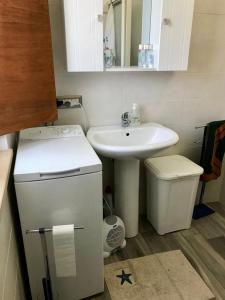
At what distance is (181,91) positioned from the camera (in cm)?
195

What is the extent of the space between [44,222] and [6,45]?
0.82 metres

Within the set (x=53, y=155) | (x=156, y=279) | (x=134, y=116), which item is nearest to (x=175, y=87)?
(x=134, y=116)

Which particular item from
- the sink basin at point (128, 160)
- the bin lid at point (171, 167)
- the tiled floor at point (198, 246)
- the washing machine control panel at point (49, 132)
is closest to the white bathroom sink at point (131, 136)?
the sink basin at point (128, 160)

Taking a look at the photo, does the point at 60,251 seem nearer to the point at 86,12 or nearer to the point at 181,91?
the point at 86,12

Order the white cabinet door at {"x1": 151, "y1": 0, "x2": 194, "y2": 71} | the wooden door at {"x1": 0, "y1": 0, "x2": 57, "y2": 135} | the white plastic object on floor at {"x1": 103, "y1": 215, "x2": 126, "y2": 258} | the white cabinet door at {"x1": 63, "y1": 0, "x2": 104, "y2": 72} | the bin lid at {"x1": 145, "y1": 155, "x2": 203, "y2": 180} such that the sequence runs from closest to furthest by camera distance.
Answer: the wooden door at {"x1": 0, "y1": 0, "x2": 57, "y2": 135} → the white cabinet door at {"x1": 63, "y1": 0, "x2": 104, "y2": 72} → the white cabinet door at {"x1": 151, "y1": 0, "x2": 194, "y2": 71} → the white plastic object on floor at {"x1": 103, "y1": 215, "x2": 126, "y2": 258} → the bin lid at {"x1": 145, "y1": 155, "x2": 203, "y2": 180}

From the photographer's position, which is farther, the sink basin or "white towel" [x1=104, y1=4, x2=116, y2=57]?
the sink basin

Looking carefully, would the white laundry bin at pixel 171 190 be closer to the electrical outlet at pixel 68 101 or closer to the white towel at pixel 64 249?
the electrical outlet at pixel 68 101

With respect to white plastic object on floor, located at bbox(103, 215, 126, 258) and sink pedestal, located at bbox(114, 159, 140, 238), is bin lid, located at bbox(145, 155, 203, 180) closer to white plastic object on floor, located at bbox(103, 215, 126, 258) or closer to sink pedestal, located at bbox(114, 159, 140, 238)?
sink pedestal, located at bbox(114, 159, 140, 238)

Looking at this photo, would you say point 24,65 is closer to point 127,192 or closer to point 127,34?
point 127,34

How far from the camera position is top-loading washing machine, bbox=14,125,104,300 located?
3.69 ft

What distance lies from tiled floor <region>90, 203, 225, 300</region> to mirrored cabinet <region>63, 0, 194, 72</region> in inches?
50.2

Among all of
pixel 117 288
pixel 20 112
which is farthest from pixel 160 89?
pixel 117 288

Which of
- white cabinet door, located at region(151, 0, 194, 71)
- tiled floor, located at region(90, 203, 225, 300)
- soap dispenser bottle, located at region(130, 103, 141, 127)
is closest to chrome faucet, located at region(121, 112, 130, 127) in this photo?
soap dispenser bottle, located at region(130, 103, 141, 127)

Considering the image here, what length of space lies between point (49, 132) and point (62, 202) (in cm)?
54
